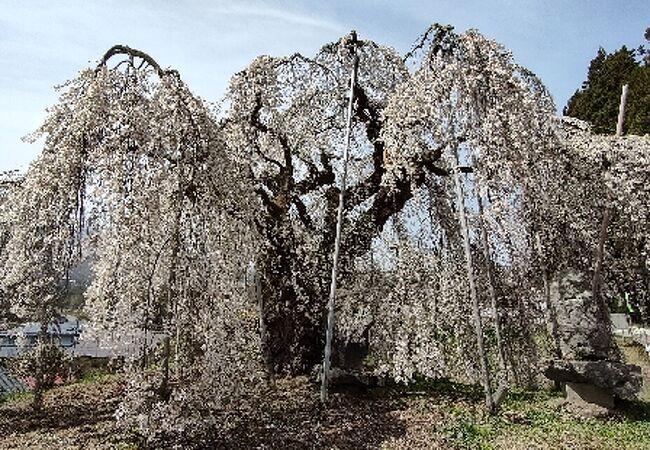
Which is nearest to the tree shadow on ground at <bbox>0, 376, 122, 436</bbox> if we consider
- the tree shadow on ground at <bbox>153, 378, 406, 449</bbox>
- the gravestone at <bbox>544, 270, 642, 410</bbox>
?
the tree shadow on ground at <bbox>153, 378, 406, 449</bbox>

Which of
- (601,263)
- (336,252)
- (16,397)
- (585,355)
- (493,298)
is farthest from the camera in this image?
(16,397)

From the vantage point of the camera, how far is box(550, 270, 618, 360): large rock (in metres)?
6.38

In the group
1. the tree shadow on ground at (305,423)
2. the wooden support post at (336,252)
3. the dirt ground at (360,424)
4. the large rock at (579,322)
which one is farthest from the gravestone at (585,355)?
the wooden support post at (336,252)

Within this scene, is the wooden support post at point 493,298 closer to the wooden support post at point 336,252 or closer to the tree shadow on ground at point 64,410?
the wooden support post at point 336,252

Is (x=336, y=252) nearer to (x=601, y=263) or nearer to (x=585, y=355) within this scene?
(x=585, y=355)

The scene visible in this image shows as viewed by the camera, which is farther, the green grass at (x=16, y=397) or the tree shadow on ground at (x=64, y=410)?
the green grass at (x=16, y=397)

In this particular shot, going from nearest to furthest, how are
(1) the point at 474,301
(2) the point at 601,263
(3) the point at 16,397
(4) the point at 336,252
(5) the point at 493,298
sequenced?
(1) the point at 474,301
(5) the point at 493,298
(4) the point at 336,252
(2) the point at 601,263
(3) the point at 16,397

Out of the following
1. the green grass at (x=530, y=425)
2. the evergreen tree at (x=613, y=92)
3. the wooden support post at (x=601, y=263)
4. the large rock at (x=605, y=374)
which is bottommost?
the green grass at (x=530, y=425)

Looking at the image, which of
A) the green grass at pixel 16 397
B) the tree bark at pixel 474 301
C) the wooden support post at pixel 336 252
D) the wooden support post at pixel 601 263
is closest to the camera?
the tree bark at pixel 474 301

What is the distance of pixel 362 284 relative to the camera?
816 centimetres

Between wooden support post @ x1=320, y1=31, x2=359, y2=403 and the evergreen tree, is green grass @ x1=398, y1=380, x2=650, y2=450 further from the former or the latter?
the evergreen tree

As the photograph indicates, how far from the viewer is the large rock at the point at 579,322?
20.9ft

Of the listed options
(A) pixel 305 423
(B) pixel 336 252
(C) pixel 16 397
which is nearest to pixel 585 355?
(B) pixel 336 252

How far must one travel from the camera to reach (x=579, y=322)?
6.45 m
